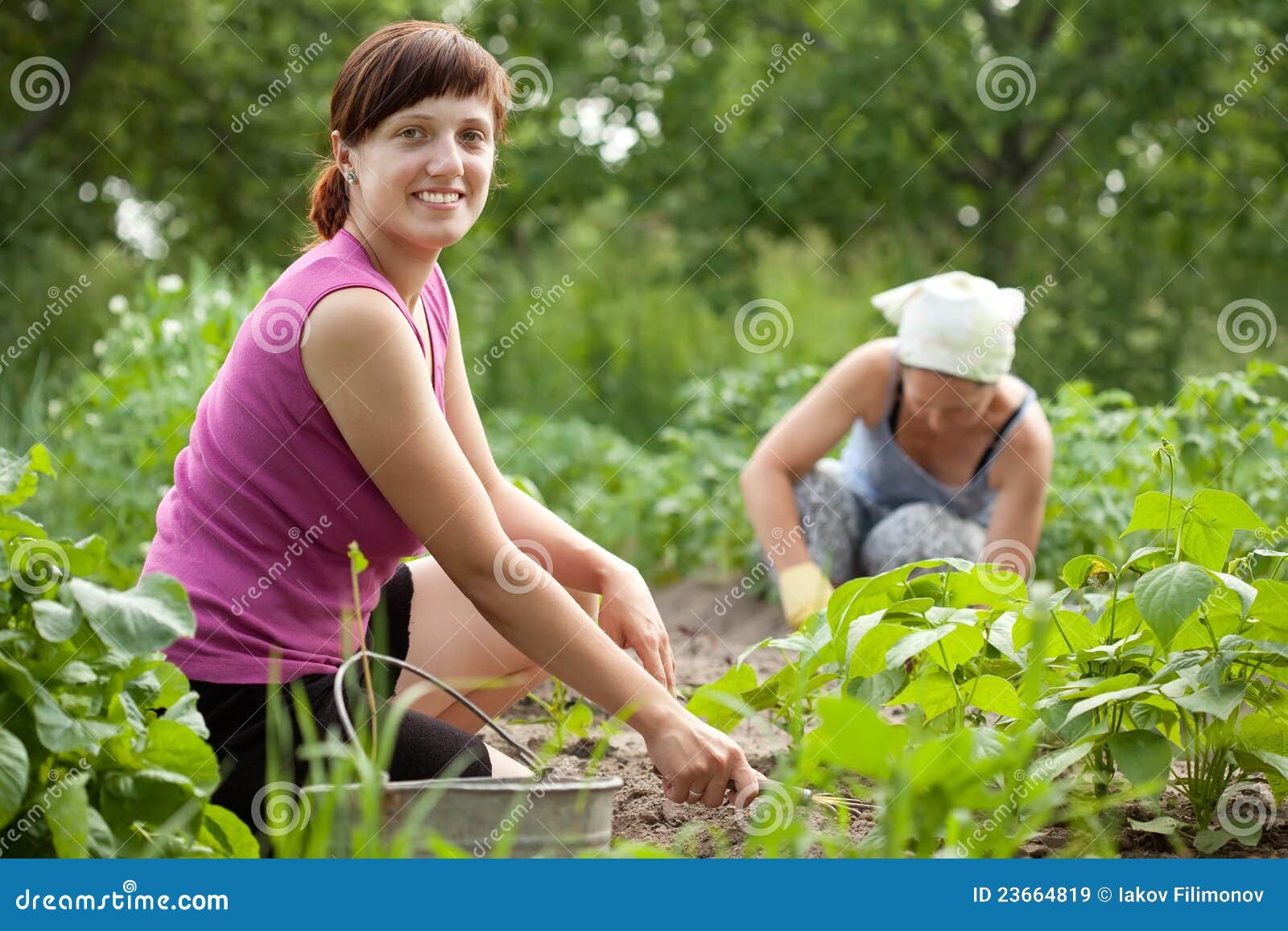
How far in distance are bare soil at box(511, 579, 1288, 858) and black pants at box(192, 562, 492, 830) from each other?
1.10 ft

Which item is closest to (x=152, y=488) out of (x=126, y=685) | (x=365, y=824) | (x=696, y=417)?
(x=696, y=417)

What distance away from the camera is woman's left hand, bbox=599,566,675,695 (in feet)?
6.63

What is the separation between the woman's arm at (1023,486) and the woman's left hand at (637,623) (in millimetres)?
1659

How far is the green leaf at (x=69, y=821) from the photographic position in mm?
1278

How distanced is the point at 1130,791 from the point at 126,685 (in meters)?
1.29

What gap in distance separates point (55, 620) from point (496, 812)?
48 centimetres

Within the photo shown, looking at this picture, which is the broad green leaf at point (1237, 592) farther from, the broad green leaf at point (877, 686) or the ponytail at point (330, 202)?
the ponytail at point (330, 202)

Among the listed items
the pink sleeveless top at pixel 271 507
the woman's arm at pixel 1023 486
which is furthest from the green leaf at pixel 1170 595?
the woman's arm at pixel 1023 486

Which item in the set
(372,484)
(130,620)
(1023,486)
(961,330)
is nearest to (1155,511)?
(372,484)

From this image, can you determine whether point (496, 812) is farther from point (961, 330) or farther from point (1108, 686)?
point (961, 330)

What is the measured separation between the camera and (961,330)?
3.26 metres

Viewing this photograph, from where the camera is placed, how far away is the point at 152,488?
3959 mm

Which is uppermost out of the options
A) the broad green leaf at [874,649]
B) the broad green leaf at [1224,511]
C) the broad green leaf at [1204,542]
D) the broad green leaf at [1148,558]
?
the broad green leaf at [1224,511]

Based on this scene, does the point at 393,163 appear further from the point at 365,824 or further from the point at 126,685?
the point at 365,824
